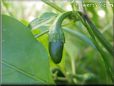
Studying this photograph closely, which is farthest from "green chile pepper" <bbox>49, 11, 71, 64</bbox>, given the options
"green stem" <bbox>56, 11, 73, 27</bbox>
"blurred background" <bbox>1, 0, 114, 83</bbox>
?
"blurred background" <bbox>1, 0, 114, 83</bbox>

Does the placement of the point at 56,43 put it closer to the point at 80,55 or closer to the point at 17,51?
the point at 17,51

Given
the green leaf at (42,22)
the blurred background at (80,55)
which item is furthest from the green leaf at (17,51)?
the blurred background at (80,55)

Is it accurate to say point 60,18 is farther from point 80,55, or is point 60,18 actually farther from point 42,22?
point 80,55

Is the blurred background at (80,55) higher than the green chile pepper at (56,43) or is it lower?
lower

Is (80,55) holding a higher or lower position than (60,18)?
lower

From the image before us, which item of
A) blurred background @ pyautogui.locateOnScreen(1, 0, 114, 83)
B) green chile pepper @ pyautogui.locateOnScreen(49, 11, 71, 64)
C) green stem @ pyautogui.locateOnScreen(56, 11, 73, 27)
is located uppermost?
green stem @ pyautogui.locateOnScreen(56, 11, 73, 27)

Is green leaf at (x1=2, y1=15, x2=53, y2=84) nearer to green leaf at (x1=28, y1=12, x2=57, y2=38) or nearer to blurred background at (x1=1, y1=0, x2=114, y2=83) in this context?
green leaf at (x1=28, y1=12, x2=57, y2=38)

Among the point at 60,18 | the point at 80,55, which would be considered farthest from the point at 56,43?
the point at 80,55

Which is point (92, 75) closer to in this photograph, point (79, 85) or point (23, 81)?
point (79, 85)

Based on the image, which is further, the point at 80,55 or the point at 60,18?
the point at 80,55

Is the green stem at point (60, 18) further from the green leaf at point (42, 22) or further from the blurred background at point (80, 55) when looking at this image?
the blurred background at point (80, 55)
